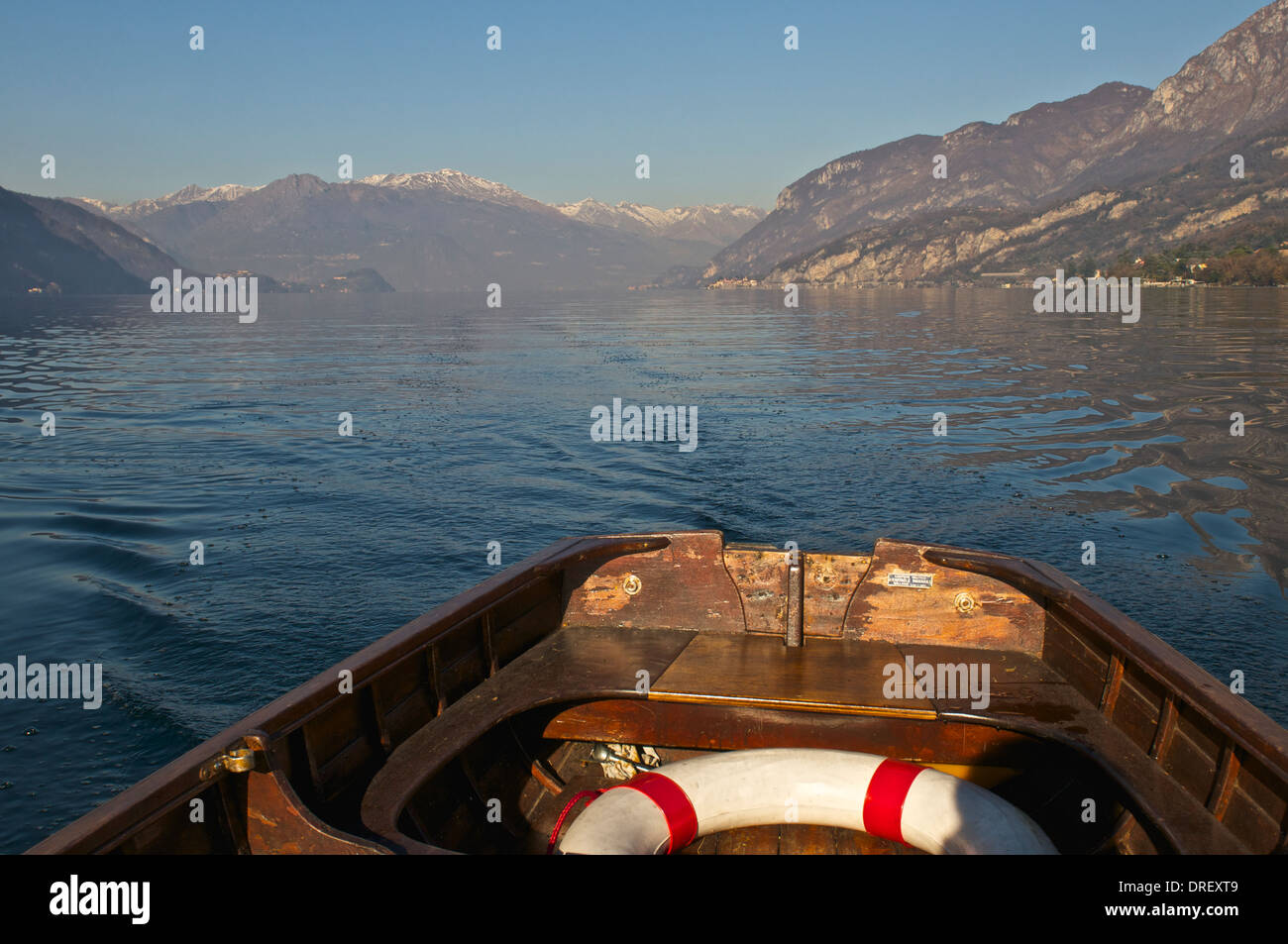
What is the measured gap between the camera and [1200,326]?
65.0m

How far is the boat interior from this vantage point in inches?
185

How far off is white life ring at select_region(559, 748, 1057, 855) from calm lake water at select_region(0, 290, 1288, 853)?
20.3 feet

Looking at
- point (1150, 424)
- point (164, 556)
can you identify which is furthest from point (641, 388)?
point (164, 556)

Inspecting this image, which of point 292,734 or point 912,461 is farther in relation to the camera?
point 912,461

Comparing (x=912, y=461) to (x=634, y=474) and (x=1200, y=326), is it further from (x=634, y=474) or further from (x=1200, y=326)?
(x=1200, y=326)

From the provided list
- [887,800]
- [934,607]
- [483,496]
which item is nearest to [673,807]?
[887,800]

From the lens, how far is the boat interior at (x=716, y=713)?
469 cm

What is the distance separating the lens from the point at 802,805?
213 inches

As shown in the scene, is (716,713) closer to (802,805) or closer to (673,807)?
(802,805)

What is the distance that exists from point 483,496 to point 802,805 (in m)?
15.2

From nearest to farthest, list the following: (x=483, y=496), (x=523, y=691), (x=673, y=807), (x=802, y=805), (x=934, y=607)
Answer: (x=673, y=807), (x=802, y=805), (x=523, y=691), (x=934, y=607), (x=483, y=496)

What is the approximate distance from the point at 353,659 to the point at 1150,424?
27.3 m

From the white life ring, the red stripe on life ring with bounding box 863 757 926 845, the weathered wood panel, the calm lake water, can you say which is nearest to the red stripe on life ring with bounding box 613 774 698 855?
the white life ring

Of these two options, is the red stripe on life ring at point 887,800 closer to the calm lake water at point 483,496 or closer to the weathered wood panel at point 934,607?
the weathered wood panel at point 934,607
